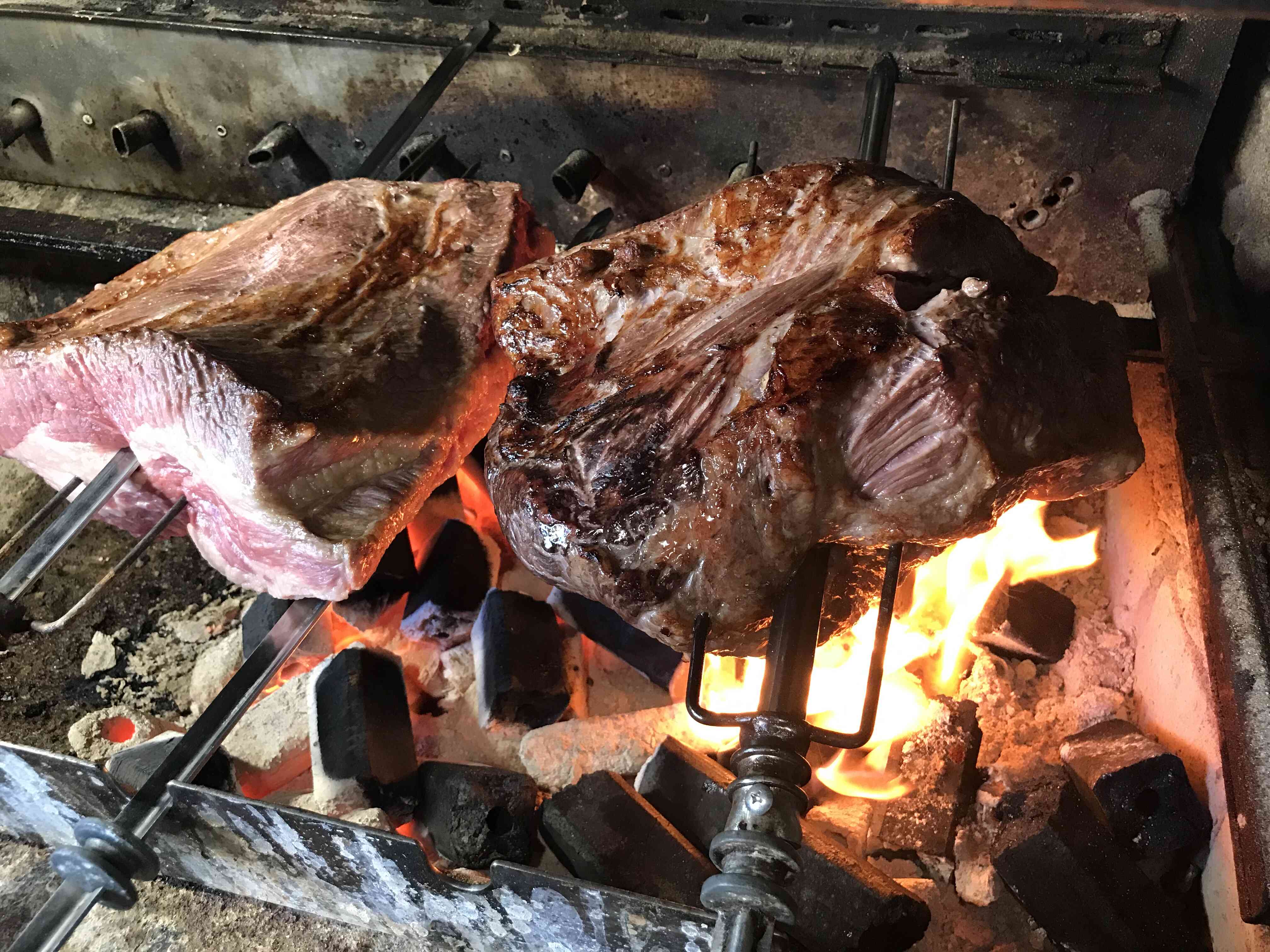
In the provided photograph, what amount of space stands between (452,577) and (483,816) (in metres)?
0.90

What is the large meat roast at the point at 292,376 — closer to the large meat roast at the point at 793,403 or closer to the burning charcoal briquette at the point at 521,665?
the large meat roast at the point at 793,403

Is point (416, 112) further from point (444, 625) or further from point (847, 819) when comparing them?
point (847, 819)

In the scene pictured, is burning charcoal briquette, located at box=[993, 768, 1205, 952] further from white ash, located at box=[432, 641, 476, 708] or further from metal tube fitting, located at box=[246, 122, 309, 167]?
metal tube fitting, located at box=[246, 122, 309, 167]

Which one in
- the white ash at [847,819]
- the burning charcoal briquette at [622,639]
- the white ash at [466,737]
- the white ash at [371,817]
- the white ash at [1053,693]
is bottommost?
the white ash at [371,817]

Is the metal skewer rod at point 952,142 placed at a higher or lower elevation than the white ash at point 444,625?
higher

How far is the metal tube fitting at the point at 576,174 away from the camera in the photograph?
11.1 ft

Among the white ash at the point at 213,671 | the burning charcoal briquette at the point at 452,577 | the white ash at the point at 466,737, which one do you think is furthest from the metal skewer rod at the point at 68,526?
the white ash at the point at 466,737

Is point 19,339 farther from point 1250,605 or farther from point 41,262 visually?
point 1250,605

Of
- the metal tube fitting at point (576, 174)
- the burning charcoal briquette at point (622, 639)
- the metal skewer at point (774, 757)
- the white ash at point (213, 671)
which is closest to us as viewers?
the metal skewer at point (774, 757)

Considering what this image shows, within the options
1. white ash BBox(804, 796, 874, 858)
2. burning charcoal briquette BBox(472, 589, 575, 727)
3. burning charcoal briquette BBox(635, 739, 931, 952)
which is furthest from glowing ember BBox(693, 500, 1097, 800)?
burning charcoal briquette BBox(472, 589, 575, 727)

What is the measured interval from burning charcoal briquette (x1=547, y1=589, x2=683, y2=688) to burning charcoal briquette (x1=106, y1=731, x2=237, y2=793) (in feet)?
3.62

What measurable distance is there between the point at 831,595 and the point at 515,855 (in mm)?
1126

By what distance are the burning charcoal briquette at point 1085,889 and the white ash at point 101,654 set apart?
2.90 m

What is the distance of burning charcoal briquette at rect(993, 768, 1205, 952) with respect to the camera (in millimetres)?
2180
